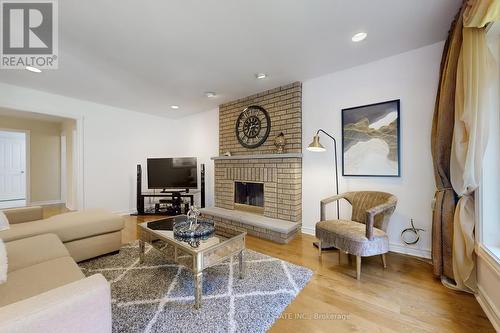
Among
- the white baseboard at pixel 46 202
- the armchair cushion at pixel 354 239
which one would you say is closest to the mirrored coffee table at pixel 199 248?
the armchair cushion at pixel 354 239

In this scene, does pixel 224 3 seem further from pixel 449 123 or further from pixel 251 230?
pixel 251 230

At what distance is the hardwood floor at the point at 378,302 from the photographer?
1374 mm

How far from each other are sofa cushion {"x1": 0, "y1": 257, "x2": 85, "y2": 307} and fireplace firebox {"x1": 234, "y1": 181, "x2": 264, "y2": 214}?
2542 millimetres

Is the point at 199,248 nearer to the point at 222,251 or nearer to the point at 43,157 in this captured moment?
the point at 222,251

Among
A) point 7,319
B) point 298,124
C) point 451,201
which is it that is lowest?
point 7,319

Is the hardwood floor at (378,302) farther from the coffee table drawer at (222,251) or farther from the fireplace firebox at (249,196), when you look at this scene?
the fireplace firebox at (249,196)

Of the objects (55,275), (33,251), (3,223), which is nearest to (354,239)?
(55,275)

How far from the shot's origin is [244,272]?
77.5 inches

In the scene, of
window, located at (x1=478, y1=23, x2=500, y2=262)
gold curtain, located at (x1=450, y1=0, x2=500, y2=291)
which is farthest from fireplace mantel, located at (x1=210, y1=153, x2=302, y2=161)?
window, located at (x1=478, y1=23, x2=500, y2=262)

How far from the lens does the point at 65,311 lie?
0.81m

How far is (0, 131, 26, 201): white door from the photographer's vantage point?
5.40 m

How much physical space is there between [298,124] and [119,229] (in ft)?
9.14

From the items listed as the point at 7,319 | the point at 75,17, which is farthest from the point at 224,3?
the point at 7,319

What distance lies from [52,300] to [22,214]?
7.56 ft
